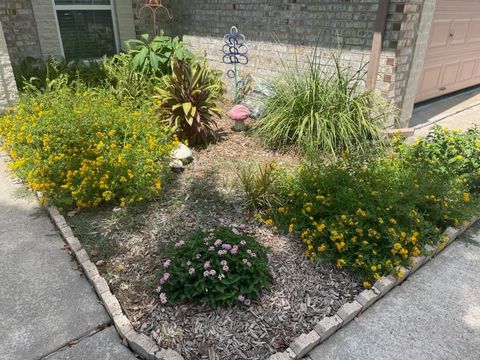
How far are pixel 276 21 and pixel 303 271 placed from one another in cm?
434

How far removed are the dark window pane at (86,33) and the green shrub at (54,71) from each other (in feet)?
1.92

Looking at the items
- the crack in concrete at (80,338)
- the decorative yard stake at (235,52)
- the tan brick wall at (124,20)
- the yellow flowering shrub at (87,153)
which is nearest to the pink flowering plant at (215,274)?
the crack in concrete at (80,338)

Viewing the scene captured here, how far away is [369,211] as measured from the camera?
271 centimetres

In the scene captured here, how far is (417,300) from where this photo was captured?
2406 millimetres

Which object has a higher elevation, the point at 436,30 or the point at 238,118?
the point at 436,30

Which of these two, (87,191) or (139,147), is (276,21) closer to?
(139,147)

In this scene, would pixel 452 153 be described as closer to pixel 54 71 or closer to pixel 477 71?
pixel 477 71

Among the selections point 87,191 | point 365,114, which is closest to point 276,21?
point 365,114

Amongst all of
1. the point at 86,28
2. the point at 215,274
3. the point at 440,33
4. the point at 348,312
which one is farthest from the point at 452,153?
the point at 86,28

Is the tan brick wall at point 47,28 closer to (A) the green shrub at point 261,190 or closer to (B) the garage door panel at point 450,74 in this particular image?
(A) the green shrub at point 261,190

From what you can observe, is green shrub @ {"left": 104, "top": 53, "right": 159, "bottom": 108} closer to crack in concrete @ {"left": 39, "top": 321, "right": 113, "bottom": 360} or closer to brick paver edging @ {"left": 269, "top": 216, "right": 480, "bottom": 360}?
crack in concrete @ {"left": 39, "top": 321, "right": 113, "bottom": 360}

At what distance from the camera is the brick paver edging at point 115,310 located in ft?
6.39

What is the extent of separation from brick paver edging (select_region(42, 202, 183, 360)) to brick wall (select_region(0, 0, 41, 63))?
447cm

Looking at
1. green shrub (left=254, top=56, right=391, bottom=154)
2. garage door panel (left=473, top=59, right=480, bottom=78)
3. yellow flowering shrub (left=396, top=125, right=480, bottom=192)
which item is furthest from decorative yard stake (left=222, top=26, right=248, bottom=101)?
garage door panel (left=473, top=59, right=480, bottom=78)
